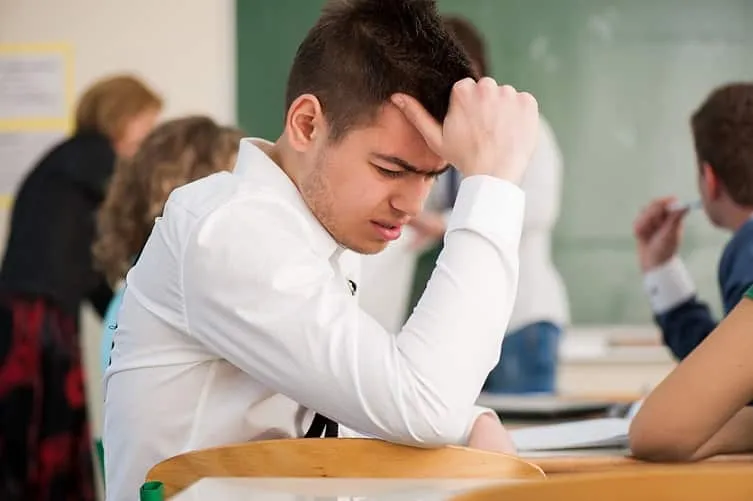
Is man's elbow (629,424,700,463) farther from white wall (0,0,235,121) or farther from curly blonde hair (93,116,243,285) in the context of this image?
white wall (0,0,235,121)

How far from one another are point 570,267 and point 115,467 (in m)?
3.39

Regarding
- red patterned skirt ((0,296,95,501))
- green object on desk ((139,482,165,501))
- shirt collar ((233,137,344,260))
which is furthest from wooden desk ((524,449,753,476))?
red patterned skirt ((0,296,95,501))

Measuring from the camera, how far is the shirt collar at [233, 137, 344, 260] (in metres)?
1.39

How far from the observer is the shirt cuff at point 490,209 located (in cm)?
128

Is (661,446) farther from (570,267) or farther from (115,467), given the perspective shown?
(570,267)

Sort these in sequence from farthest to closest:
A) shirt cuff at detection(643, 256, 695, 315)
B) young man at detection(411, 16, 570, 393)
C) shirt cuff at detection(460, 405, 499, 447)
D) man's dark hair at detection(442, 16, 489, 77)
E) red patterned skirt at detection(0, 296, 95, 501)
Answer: red patterned skirt at detection(0, 296, 95, 501) < young man at detection(411, 16, 570, 393) < man's dark hair at detection(442, 16, 489, 77) < shirt cuff at detection(643, 256, 695, 315) < shirt cuff at detection(460, 405, 499, 447)

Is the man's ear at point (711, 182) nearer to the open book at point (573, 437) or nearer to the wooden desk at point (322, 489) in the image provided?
the open book at point (573, 437)

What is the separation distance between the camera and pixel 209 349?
51.9 inches

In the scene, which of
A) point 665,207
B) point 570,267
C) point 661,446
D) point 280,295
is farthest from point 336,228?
point 570,267

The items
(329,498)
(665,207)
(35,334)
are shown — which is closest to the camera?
(329,498)

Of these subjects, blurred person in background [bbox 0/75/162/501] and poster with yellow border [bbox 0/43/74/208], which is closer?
blurred person in background [bbox 0/75/162/501]

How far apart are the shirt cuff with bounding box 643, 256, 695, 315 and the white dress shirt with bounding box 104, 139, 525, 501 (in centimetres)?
113

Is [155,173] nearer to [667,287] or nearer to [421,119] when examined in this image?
[667,287]

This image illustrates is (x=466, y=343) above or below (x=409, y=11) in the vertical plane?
below
